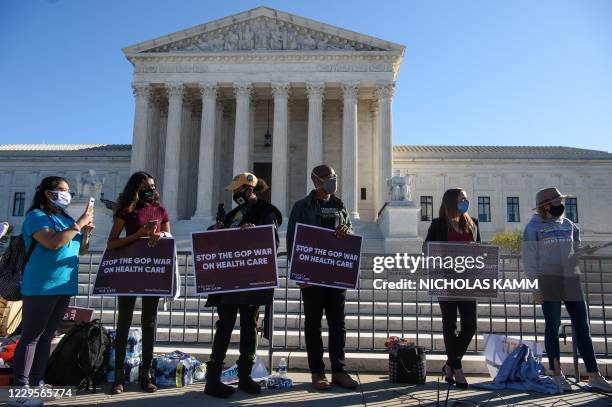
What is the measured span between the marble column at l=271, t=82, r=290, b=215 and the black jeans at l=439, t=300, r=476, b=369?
2509 cm

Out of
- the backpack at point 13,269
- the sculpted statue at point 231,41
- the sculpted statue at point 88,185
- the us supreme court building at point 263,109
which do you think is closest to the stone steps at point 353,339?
the backpack at point 13,269

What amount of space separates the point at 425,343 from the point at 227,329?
357 centimetres

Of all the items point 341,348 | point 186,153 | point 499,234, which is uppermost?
point 186,153

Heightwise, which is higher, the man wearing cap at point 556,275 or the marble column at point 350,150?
the marble column at point 350,150

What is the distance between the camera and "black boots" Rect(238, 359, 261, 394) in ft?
18.5

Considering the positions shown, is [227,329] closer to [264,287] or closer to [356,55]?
[264,287]

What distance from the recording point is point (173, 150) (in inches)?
1272

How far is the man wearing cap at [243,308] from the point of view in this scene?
560 centimetres

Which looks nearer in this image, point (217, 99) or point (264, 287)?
point (264, 287)

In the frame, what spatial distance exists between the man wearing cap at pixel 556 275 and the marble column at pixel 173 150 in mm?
27460

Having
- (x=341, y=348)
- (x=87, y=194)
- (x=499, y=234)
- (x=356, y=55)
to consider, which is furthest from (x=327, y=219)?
(x=499, y=234)

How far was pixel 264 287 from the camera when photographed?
586 centimetres

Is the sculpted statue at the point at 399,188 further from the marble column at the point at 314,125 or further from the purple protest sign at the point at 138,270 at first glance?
the purple protest sign at the point at 138,270

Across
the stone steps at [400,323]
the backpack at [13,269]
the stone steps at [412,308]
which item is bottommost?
the stone steps at [400,323]
